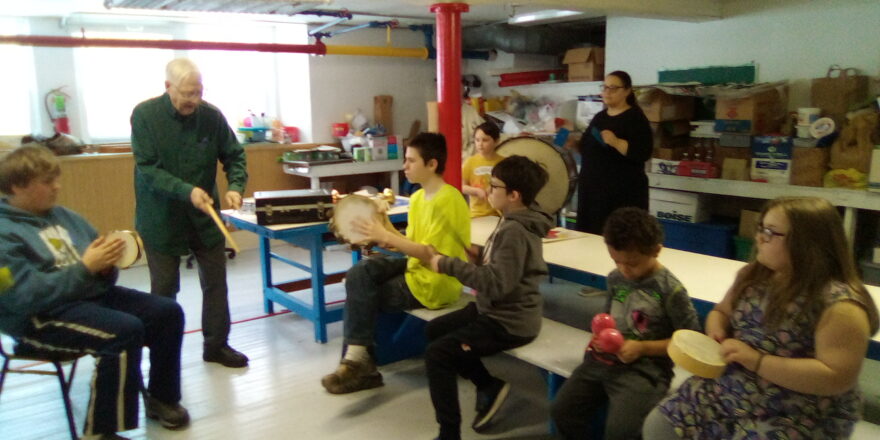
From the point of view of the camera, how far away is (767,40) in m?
4.54

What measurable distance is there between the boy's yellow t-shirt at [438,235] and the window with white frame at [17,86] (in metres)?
4.22

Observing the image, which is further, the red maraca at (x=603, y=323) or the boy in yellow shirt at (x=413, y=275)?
the boy in yellow shirt at (x=413, y=275)

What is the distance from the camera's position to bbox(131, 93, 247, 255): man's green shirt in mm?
2955

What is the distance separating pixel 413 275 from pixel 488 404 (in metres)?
0.64

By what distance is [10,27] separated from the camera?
5.29m

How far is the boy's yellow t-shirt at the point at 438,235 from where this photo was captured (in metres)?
2.69

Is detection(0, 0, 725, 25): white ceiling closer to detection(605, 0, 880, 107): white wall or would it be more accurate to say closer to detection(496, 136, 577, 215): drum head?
detection(605, 0, 880, 107): white wall

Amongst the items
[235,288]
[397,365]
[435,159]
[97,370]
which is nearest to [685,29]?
[435,159]

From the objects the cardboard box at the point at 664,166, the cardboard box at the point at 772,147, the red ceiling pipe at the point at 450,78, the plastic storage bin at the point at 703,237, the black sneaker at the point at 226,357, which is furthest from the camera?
the cardboard box at the point at 664,166

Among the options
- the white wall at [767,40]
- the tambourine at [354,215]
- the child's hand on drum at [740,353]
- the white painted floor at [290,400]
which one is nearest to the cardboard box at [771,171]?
the white wall at [767,40]

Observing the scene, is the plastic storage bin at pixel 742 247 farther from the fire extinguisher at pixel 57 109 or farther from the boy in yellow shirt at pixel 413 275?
the fire extinguisher at pixel 57 109

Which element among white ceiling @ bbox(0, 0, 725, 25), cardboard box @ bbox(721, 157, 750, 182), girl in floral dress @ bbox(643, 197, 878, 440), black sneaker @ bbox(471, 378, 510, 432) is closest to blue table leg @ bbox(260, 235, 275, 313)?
white ceiling @ bbox(0, 0, 725, 25)

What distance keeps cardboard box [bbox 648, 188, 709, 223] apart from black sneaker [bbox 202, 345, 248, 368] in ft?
9.79

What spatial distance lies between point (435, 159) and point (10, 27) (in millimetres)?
4448
